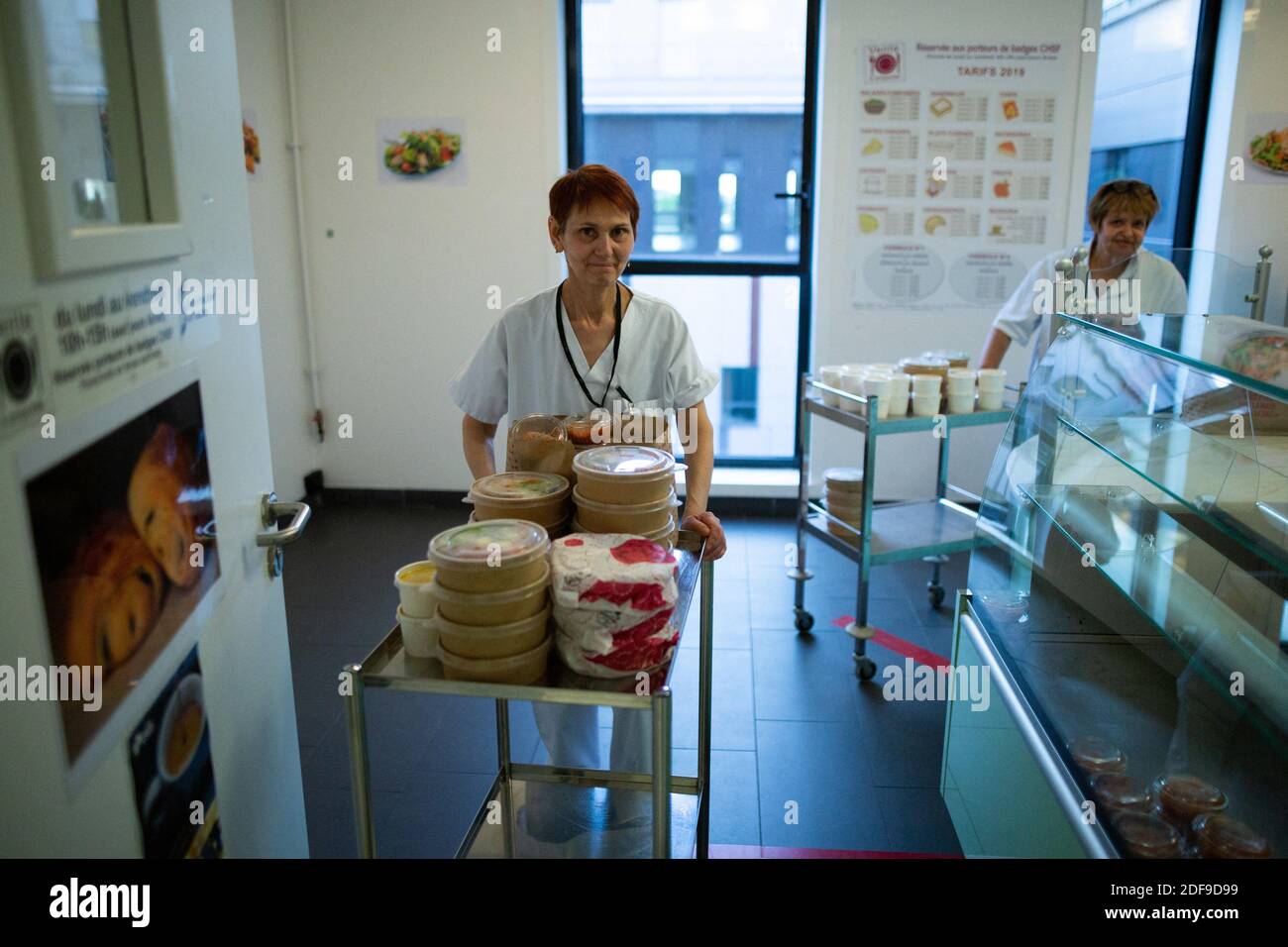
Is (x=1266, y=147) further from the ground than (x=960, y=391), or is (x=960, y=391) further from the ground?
(x=1266, y=147)

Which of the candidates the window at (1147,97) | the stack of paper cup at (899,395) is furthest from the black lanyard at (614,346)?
the window at (1147,97)

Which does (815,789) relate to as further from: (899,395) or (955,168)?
(955,168)

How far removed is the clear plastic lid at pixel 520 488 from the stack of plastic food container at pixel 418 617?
0.67 feet

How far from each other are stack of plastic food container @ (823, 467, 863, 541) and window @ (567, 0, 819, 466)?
183 cm

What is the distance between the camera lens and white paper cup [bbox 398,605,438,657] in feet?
5.06

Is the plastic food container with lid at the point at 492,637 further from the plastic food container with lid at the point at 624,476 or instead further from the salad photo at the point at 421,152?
the salad photo at the point at 421,152

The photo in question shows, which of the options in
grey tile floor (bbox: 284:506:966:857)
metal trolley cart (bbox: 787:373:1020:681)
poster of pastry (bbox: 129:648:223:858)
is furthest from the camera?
metal trolley cart (bbox: 787:373:1020:681)

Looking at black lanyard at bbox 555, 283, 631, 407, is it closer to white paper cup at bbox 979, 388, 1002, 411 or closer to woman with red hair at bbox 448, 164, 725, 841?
woman with red hair at bbox 448, 164, 725, 841

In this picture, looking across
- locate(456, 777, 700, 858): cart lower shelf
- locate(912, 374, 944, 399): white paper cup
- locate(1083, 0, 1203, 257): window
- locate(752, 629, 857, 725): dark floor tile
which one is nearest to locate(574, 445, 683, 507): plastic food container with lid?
locate(456, 777, 700, 858): cart lower shelf

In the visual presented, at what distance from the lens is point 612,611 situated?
58.2 inches

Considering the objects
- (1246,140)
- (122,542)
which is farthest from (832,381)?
(122,542)

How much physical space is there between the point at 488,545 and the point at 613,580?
200 mm

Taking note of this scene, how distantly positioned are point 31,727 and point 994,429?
4.90 m
